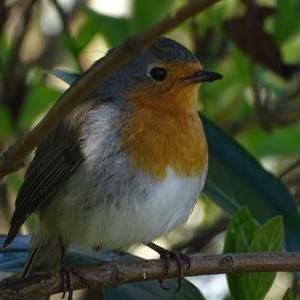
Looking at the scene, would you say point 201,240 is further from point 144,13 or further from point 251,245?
point 251,245

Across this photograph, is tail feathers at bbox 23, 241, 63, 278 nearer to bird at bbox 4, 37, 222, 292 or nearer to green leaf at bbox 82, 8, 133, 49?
bird at bbox 4, 37, 222, 292

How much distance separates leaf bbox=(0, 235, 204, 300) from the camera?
132 inches

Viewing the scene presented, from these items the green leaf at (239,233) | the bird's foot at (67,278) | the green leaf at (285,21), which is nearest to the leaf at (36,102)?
the green leaf at (285,21)

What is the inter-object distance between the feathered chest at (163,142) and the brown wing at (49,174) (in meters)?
0.24

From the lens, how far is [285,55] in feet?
18.2

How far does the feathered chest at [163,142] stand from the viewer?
361 centimetres

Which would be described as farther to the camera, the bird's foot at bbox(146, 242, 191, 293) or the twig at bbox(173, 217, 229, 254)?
the twig at bbox(173, 217, 229, 254)

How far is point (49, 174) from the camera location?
3.78 m

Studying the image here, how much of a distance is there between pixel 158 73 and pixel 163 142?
0.40m

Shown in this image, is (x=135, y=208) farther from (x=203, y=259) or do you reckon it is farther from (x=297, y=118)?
(x=297, y=118)

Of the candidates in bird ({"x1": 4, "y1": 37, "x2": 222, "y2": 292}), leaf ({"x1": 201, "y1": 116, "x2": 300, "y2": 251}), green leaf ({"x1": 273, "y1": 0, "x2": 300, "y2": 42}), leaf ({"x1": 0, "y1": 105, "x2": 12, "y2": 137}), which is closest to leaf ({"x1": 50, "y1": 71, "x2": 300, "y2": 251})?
leaf ({"x1": 201, "y1": 116, "x2": 300, "y2": 251})

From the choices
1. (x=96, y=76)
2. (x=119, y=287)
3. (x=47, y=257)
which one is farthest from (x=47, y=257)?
(x=96, y=76)

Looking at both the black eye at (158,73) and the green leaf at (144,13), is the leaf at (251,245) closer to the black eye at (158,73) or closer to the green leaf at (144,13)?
the black eye at (158,73)

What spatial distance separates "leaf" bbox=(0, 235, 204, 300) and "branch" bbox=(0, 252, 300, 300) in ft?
0.34
